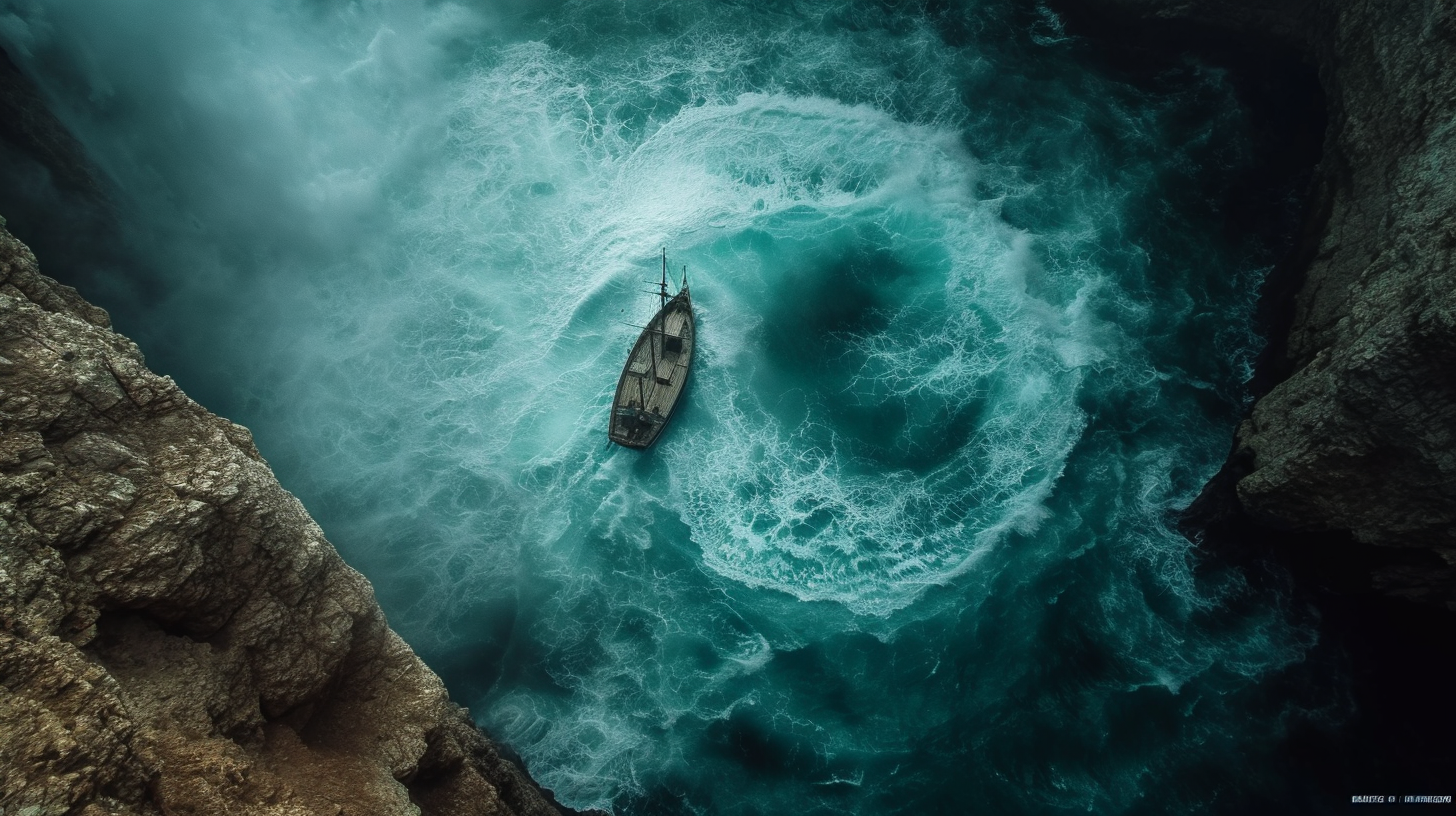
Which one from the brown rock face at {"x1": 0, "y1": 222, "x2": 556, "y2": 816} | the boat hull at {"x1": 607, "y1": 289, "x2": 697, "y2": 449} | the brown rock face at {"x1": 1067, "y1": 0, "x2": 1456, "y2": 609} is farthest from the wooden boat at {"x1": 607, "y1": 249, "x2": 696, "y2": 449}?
the brown rock face at {"x1": 1067, "y1": 0, "x2": 1456, "y2": 609}

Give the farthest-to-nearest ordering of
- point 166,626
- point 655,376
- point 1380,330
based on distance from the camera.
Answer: point 655,376, point 1380,330, point 166,626

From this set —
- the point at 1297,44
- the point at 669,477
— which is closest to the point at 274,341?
the point at 669,477

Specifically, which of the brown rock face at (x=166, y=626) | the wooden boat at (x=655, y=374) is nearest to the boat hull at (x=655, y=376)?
the wooden boat at (x=655, y=374)

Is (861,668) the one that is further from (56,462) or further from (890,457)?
(56,462)

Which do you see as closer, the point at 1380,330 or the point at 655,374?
the point at 1380,330

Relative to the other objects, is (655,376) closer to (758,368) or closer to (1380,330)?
(758,368)

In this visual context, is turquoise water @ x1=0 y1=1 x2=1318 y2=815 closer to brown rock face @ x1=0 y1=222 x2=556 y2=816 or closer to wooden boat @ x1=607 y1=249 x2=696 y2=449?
wooden boat @ x1=607 y1=249 x2=696 y2=449

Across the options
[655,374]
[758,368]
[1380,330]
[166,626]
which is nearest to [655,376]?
[655,374]

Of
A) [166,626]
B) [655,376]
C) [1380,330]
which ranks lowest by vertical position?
[166,626]
